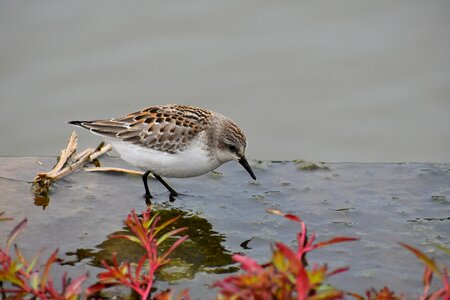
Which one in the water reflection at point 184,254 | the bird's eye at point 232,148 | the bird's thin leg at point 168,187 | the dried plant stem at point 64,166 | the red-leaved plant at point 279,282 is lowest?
the water reflection at point 184,254

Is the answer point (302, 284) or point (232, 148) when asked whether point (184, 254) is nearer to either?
point (232, 148)

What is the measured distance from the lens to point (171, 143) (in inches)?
281

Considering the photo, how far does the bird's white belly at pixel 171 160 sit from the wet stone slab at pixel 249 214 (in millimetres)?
223

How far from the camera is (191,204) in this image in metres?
6.89

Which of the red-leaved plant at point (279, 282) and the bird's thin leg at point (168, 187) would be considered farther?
the bird's thin leg at point (168, 187)

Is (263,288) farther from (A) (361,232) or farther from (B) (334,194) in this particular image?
(B) (334,194)

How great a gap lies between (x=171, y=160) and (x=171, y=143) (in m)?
0.17

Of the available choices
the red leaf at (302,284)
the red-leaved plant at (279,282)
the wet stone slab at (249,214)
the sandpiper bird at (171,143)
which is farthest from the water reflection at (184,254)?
the red leaf at (302,284)

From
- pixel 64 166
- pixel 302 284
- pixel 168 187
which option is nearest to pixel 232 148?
pixel 168 187

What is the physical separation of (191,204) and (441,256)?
2228 mm

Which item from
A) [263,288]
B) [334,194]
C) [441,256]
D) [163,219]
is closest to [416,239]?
[441,256]

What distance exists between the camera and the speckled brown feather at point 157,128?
23.5ft

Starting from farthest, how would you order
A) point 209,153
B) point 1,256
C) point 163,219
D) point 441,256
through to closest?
point 209,153 < point 163,219 < point 441,256 < point 1,256

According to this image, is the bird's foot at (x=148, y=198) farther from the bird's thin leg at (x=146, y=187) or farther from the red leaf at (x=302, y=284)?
the red leaf at (x=302, y=284)
